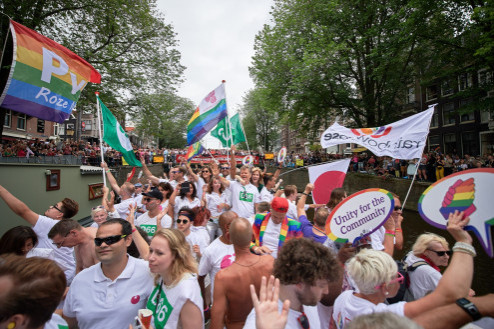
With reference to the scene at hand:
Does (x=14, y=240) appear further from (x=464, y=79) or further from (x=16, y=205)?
(x=464, y=79)

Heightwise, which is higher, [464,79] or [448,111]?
[464,79]

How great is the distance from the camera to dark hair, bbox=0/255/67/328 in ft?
4.27

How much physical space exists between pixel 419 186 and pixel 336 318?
45.7ft

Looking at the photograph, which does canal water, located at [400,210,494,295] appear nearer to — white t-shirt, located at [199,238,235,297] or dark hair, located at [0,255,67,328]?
white t-shirt, located at [199,238,235,297]

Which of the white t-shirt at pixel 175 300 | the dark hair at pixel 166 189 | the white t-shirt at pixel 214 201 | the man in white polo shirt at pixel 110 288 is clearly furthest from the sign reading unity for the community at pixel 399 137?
the man in white polo shirt at pixel 110 288

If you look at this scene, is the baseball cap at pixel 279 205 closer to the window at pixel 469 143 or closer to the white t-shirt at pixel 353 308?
the white t-shirt at pixel 353 308

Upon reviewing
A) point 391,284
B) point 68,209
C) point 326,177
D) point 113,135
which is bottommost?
point 391,284

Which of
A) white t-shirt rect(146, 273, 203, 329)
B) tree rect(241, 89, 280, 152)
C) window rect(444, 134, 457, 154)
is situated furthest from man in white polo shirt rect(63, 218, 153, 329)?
tree rect(241, 89, 280, 152)

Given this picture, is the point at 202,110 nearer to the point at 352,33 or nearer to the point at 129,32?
the point at 129,32

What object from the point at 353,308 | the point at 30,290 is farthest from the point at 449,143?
the point at 30,290

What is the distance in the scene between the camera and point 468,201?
207cm

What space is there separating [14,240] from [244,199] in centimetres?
363

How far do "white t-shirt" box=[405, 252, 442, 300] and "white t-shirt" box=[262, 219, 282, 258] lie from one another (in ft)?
5.07

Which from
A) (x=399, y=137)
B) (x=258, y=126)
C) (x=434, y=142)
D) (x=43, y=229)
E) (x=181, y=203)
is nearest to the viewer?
(x=43, y=229)
